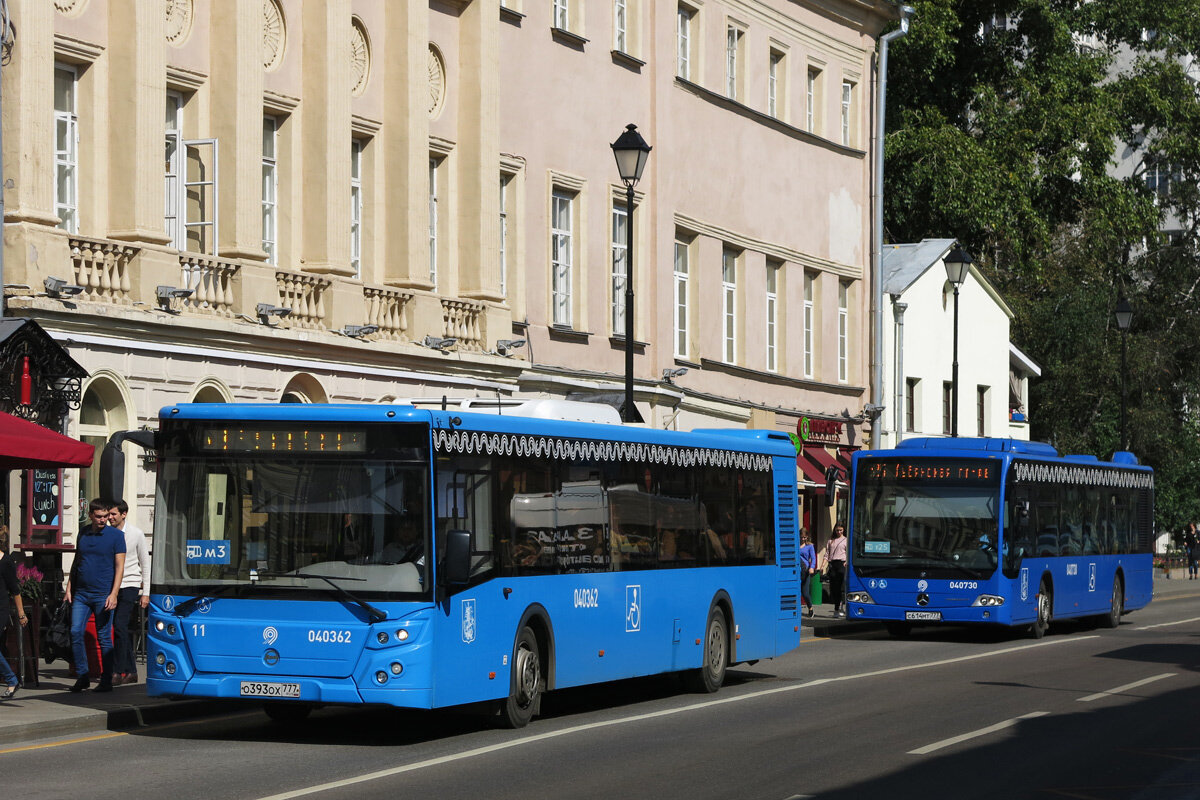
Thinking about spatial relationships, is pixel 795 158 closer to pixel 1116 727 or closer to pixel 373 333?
pixel 373 333

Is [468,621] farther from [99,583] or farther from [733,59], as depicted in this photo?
[733,59]

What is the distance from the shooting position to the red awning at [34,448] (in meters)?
17.2

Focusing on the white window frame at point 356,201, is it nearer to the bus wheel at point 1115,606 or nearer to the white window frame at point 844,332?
the bus wheel at point 1115,606

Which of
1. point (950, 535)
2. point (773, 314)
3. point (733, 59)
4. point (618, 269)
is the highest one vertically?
point (733, 59)

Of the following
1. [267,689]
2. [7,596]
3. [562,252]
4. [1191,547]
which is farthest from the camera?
[1191,547]

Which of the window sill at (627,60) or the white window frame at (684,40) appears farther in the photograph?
the white window frame at (684,40)

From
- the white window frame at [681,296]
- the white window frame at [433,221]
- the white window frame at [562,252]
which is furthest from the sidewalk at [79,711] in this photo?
the white window frame at [681,296]

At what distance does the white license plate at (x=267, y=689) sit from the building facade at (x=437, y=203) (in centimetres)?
769

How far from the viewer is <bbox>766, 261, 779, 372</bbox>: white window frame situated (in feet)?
146

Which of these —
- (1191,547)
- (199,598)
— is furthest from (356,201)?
(1191,547)

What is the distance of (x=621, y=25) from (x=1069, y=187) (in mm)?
24072

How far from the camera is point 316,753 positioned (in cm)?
1466

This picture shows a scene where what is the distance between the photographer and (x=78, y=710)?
1661cm

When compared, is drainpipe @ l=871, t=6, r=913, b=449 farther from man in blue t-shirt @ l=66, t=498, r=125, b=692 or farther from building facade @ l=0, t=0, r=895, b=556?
man in blue t-shirt @ l=66, t=498, r=125, b=692
